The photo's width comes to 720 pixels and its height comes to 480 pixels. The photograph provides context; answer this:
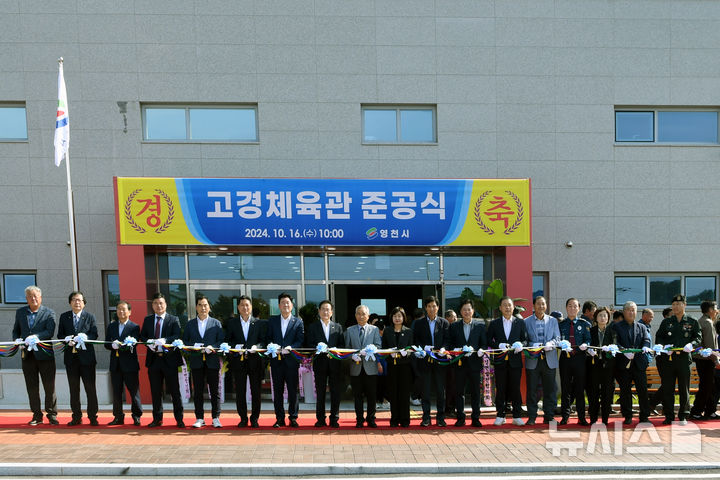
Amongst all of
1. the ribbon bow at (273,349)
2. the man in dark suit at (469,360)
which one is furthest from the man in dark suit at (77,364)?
the man in dark suit at (469,360)

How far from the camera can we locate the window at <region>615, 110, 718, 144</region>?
10047 mm

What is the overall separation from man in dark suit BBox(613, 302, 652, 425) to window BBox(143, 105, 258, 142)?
25.0 feet

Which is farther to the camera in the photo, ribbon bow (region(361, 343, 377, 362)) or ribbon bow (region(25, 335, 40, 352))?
ribbon bow (region(25, 335, 40, 352))

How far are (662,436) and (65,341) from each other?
8370 millimetres

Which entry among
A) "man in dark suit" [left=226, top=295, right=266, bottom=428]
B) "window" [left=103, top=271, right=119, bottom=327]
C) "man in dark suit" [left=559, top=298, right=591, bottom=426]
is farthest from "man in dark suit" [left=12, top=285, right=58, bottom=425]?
"man in dark suit" [left=559, top=298, right=591, bottom=426]

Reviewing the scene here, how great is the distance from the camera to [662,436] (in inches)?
240

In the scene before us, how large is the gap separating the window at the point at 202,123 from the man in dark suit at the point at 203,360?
4.41 meters

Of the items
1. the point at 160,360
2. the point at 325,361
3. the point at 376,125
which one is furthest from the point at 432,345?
the point at 376,125

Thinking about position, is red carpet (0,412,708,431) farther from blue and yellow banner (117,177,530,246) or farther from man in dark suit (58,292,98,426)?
blue and yellow banner (117,177,530,246)

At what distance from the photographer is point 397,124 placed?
9812 millimetres

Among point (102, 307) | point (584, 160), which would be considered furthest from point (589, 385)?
point (102, 307)

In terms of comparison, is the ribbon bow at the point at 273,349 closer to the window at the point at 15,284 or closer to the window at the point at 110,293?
the window at the point at 110,293

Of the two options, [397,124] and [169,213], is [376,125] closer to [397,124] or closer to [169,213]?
[397,124]

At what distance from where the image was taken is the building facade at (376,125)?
9453 millimetres
